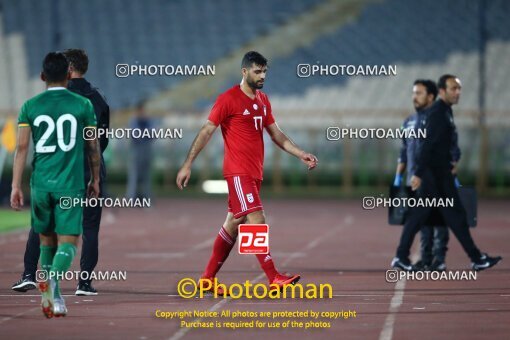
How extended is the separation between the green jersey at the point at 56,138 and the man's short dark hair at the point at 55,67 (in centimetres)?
9

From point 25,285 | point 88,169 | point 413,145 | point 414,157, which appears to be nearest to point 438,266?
point 414,157

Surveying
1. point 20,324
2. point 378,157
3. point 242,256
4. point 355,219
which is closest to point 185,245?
point 242,256

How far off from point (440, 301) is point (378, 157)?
84.2 feet

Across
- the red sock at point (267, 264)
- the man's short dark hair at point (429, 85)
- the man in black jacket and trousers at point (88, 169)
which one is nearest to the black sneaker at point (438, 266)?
the man's short dark hair at point (429, 85)

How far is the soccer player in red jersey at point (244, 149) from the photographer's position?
12055 millimetres

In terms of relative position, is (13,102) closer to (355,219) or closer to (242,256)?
(355,219)

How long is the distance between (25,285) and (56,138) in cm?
266

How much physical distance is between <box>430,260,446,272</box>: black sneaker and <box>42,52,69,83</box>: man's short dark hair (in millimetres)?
5965

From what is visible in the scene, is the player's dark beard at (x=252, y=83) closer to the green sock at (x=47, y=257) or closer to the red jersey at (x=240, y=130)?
the red jersey at (x=240, y=130)

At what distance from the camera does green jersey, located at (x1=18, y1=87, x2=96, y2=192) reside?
10359 mm

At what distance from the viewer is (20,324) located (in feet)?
33.0

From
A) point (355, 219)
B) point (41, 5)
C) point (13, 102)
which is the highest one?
point (41, 5)

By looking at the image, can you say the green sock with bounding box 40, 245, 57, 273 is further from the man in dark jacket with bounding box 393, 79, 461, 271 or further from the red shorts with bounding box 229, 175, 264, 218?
the man in dark jacket with bounding box 393, 79, 461, 271

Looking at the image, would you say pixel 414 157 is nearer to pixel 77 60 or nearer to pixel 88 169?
pixel 88 169
